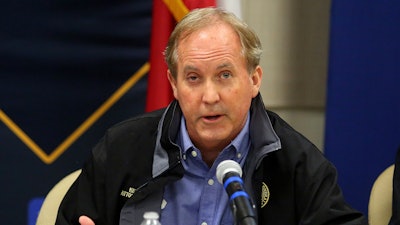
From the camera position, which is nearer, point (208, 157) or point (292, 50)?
point (208, 157)

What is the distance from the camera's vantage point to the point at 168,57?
93.7 inches

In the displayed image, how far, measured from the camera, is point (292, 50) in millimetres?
4172

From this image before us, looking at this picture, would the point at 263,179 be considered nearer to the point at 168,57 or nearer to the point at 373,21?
the point at 168,57

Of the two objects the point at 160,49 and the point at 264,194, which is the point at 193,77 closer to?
the point at 264,194

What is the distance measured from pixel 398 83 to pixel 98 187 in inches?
68.0

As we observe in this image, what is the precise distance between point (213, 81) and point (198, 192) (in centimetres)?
38

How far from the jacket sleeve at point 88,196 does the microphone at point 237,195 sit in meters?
0.79

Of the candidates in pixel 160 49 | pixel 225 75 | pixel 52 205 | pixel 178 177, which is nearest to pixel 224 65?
pixel 225 75

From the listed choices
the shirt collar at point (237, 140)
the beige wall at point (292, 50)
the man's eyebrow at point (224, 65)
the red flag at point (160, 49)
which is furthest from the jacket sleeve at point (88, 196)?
the beige wall at point (292, 50)

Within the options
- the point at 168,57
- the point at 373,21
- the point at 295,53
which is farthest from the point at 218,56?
the point at 295,53

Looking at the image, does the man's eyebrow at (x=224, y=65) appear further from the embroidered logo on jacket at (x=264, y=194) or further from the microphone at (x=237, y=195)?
the microphone at (x=237, y=195)

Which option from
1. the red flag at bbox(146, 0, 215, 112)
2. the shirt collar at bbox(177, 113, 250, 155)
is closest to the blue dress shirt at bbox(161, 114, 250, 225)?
the shirt collar at bbox(177, 113, 250, 155)

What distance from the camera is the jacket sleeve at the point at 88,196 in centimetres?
237

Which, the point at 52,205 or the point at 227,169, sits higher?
the point at 227,169
